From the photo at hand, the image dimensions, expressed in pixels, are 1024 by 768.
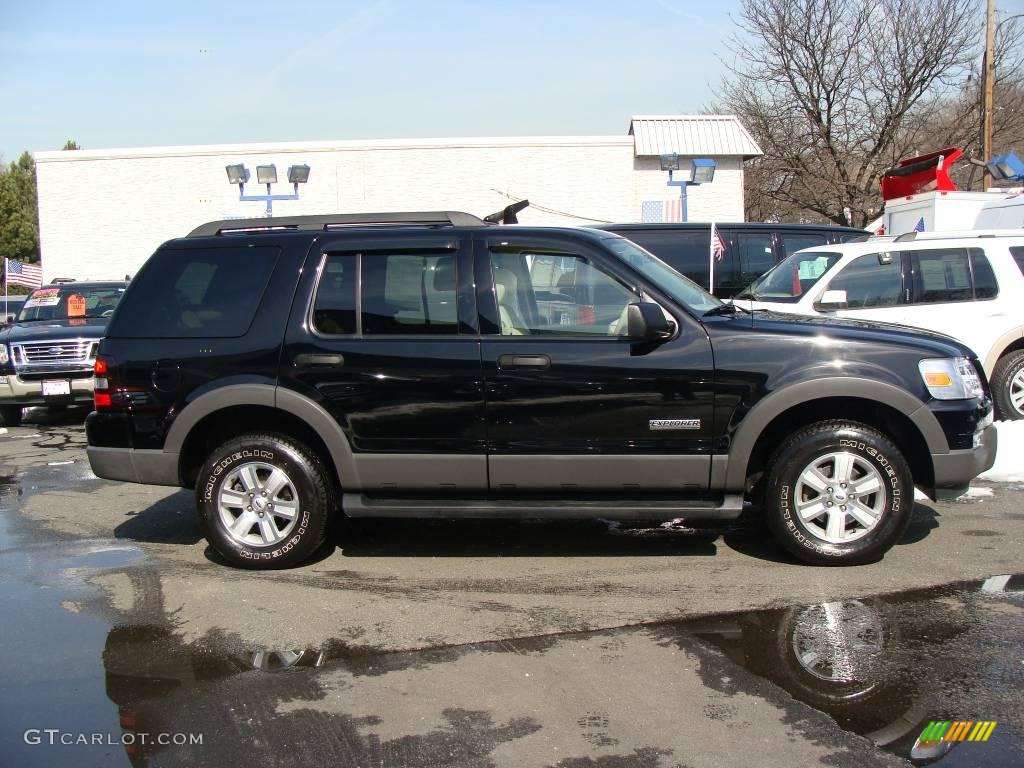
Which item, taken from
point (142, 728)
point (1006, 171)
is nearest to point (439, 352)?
point (142, 728)

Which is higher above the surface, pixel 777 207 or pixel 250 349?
pixel 777 207

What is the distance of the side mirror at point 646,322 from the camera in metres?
4.88

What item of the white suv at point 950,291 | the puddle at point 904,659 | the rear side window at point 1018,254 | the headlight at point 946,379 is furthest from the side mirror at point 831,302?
the puddle at point 904,659

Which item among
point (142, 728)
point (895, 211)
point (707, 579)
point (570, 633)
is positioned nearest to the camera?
point (142, 728)

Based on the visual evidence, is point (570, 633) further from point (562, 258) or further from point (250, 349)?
point (250, 349)

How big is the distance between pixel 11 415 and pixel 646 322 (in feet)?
34.6

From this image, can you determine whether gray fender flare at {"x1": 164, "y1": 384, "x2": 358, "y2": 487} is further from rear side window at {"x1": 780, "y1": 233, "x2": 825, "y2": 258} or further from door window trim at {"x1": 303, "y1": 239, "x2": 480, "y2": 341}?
rear side window at {"x1": 780, "y1": 233, "x2": 825, "y2": 258}

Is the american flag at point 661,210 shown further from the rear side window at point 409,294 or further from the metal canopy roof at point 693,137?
the rear side window at point 409,294

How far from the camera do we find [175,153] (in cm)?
2886

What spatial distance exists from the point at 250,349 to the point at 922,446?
12.8ft

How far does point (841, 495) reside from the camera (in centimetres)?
508

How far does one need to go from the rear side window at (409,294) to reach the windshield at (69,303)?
28.0 ft

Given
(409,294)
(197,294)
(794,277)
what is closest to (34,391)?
(197,294)

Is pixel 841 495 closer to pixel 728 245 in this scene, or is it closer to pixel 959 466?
pixel 959 466
